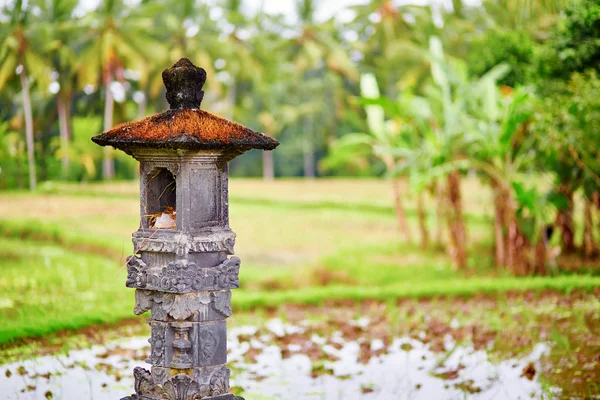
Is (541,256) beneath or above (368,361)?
above

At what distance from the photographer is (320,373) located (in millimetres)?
6219

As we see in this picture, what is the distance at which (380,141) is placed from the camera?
12.1 metres

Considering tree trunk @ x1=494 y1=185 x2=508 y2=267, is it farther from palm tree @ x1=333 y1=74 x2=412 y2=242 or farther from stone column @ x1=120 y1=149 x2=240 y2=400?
stone column @ x1=120 y1=149 x2=240 y2=400

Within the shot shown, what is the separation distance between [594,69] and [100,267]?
224 inches

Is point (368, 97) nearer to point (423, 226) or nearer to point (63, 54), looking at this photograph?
point (423, 226)

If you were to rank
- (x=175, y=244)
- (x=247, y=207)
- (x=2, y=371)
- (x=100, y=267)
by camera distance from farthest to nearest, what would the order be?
(x=247, y=207) < (x=100, y=267) < (x=2, y=371) < (x=175, y=244)

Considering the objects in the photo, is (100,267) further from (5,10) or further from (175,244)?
(175,244)

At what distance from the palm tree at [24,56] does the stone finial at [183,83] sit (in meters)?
6.65

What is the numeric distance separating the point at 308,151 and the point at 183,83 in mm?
10826

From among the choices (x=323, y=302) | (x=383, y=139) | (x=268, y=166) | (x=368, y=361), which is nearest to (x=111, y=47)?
(x=383, y=139)

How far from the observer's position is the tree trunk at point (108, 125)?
1158 centimetres

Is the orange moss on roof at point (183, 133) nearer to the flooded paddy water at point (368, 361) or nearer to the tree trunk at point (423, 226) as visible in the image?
the flooded paddy water at point (368, 361)

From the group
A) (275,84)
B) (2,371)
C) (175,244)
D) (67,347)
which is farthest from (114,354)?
(275,84)

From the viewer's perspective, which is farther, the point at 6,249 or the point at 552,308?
the point at 6,249
